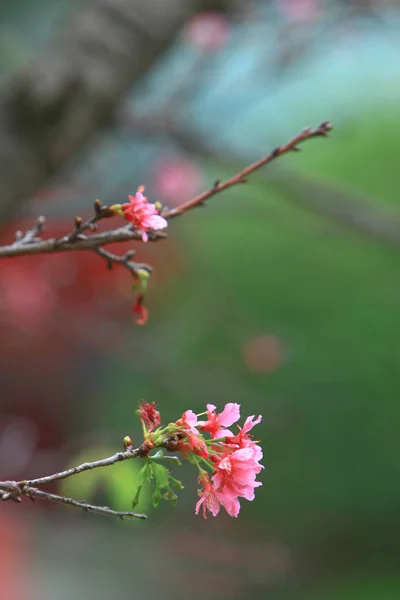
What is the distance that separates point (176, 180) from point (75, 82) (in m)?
1.12


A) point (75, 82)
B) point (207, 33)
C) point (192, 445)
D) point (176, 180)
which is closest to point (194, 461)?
point (192, 445)

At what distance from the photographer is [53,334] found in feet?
7.73

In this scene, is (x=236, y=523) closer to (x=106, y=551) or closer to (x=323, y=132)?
(x=106, y=551)

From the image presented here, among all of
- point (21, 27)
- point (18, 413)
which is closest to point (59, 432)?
point (18, 413)

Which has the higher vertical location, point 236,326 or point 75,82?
point 236,326

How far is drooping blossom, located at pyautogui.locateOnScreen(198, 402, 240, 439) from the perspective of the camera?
0.30 meters

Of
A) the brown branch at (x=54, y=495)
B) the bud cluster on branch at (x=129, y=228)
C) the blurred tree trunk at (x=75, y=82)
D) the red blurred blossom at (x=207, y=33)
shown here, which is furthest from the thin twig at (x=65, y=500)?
the red blurred blossom at (x=207, y=33)

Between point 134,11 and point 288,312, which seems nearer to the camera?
point 134,11

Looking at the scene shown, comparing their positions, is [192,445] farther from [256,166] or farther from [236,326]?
[236,326]

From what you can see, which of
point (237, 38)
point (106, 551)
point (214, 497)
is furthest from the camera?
point (106, 551)

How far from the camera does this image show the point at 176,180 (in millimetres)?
2092

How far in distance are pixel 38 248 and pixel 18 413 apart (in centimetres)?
229

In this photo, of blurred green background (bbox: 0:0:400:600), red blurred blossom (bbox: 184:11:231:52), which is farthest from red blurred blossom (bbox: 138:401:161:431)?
red blurred blossom (bbox: 184:11:231:52)

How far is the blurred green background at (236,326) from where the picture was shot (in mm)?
1600
